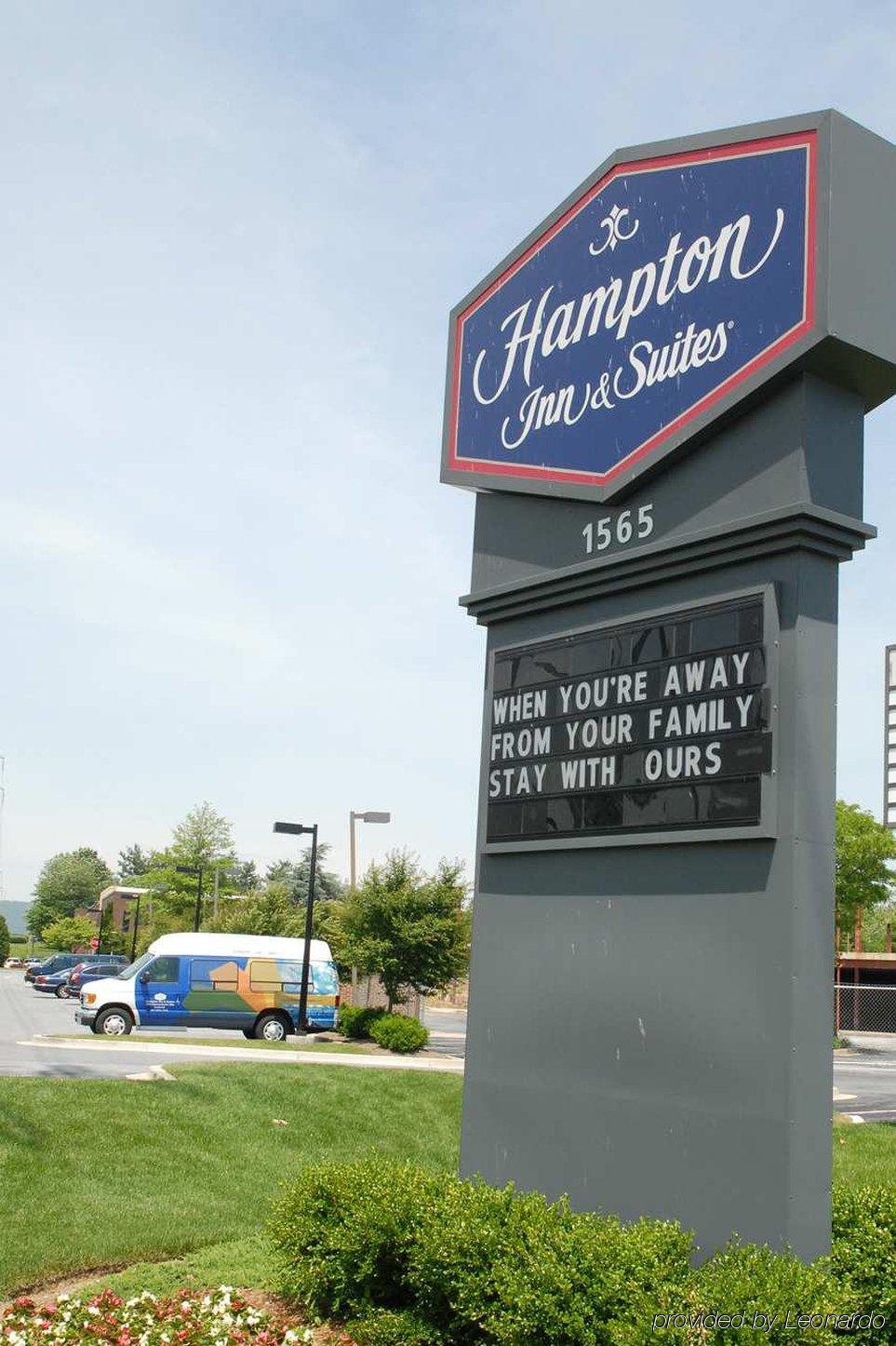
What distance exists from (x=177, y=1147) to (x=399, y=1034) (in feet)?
56.2

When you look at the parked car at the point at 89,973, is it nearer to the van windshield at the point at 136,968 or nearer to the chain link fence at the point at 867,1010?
the van windshield at the point at 136,968

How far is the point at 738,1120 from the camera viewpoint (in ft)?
20.6

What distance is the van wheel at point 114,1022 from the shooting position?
29.8 meters

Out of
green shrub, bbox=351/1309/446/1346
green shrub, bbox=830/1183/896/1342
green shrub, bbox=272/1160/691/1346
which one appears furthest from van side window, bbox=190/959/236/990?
green shrub, bbox=830/1183/896/1342

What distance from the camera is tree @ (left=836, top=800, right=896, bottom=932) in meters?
58.2

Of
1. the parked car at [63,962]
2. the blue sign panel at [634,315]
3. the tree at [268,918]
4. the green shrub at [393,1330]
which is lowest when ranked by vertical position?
the parked car at [63,962]

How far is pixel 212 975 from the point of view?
99.3 feet

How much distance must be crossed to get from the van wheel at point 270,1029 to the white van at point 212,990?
0.6 inches

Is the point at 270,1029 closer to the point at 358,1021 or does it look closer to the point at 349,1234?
the point at 358,1021

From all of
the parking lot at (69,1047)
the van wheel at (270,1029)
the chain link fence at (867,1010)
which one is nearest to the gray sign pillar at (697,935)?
the parking lot at (69,1047)

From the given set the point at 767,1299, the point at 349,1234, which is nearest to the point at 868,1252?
the point at 767,1299

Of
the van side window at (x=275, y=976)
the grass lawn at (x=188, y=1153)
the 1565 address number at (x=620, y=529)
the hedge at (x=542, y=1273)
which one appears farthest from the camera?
the van side window at (x=275, y=976)

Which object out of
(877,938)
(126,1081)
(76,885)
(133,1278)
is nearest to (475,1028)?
(133,1278)

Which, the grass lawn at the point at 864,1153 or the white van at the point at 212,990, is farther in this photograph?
the white van at the point at 212,990
